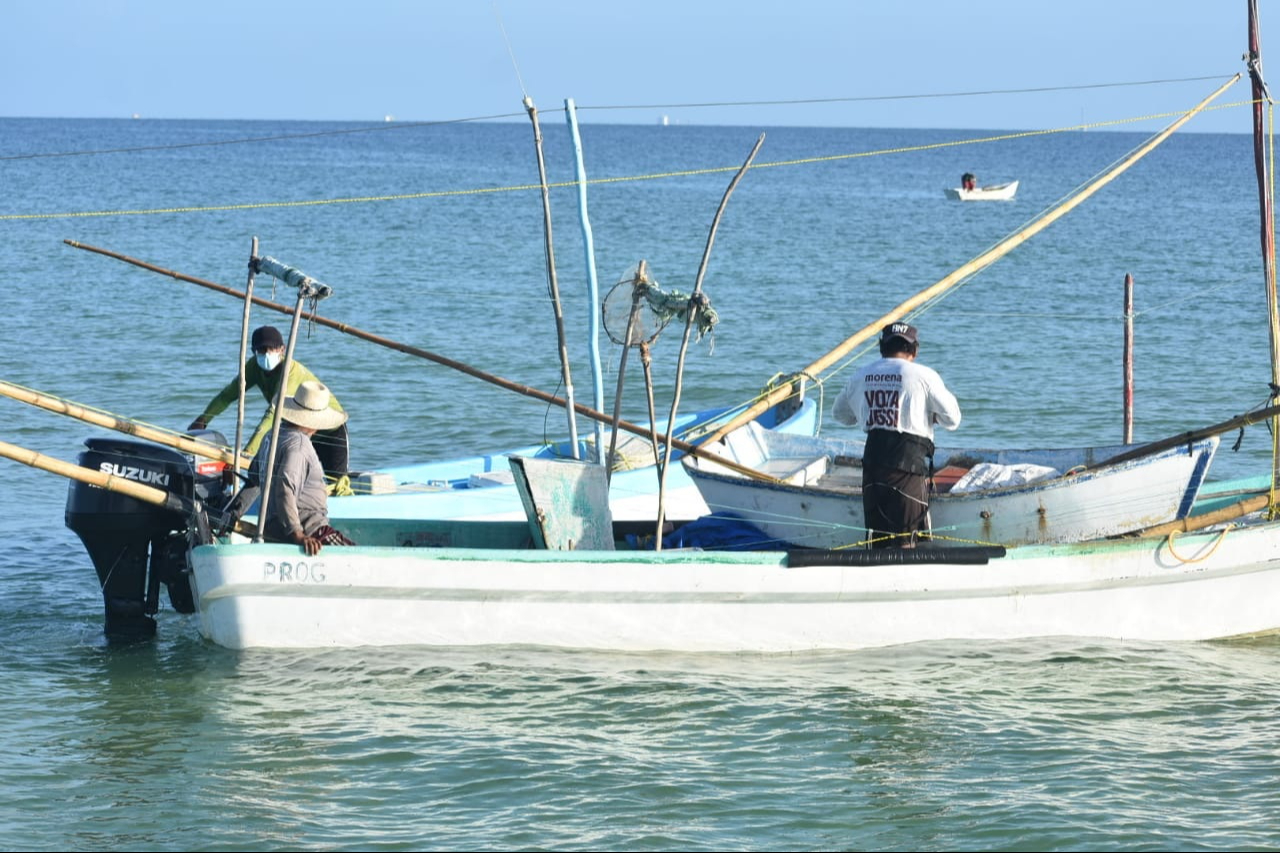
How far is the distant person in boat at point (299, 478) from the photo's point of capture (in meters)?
9.20

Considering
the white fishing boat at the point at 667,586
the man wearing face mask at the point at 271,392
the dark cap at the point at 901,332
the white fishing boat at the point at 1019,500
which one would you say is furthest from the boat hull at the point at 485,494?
the dark cap at the point at 901,332

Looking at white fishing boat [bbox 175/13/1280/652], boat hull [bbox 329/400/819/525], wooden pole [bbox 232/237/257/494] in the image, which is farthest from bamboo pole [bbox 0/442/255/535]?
boat hull [bbox 329/400/819/525]

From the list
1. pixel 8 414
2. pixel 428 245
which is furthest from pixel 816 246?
pixel 8 414

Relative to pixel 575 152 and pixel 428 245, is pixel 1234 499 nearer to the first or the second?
pixel 575 152

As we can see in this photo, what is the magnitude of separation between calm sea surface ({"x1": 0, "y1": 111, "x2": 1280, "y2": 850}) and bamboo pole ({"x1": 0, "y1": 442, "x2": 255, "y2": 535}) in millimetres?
1048

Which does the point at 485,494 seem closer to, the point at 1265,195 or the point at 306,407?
the point at 306,407

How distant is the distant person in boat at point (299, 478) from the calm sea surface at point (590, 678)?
0.75 metres

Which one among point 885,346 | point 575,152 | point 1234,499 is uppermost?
point 575,152

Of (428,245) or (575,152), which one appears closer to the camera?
(575,152)

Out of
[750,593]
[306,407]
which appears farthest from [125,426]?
[750,593]

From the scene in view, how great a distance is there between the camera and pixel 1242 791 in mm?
8000

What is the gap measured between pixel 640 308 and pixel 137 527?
3284 mm

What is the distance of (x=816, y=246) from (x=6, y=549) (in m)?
35.0

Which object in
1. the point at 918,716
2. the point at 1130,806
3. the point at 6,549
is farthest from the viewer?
the point at 6,549
